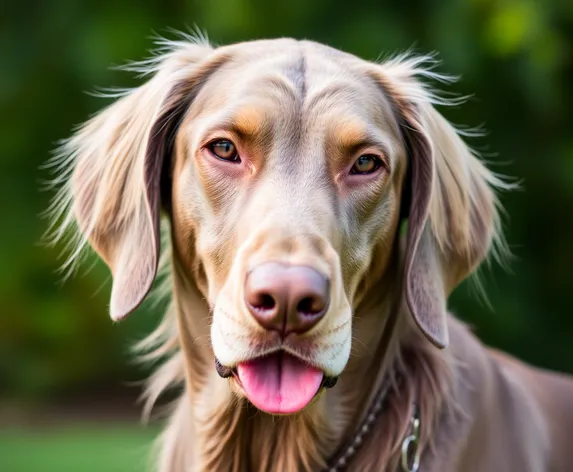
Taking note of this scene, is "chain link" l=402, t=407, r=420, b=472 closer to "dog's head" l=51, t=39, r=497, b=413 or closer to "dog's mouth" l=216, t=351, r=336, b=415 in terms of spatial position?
"dog's head" l=51, t=39, r=497, b=413

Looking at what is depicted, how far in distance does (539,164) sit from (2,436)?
19.9 feet

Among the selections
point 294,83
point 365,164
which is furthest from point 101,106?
point 365,164

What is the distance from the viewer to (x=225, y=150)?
3430 mm

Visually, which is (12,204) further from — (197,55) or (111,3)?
(197,55)

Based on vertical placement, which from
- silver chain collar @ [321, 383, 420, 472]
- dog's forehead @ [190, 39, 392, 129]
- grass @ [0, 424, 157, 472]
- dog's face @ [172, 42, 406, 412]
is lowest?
grass @ [0, 424, 157, 472]

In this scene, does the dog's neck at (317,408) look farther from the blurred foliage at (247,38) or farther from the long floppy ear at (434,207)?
the blurred foliage at (247,38)

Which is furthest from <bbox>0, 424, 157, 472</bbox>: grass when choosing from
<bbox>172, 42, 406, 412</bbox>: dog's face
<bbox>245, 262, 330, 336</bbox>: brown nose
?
<bbox>245, 262, 330, 336</bbox>: brown nose

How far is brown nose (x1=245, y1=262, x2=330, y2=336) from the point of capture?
289 cm

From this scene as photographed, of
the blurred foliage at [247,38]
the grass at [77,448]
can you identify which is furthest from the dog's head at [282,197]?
the blurred foliage at [247,38]

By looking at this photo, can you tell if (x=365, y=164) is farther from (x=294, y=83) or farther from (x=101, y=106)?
(x=101, y=106)

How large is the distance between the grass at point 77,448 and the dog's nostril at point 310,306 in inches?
175

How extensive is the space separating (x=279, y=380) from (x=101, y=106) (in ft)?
24.1

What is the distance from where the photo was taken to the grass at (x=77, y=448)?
7.95m

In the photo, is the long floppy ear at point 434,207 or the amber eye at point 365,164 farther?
the long floppy ear at point 434,207
